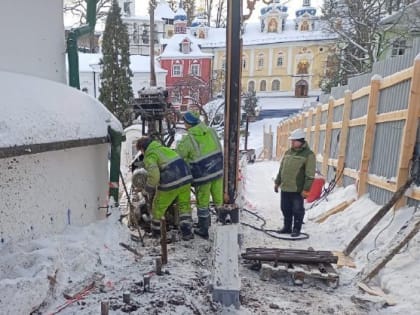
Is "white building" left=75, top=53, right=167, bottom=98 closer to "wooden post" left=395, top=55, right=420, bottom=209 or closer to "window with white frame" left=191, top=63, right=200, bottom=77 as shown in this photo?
"window with white frame" left=191, top=63, right=200, bottom=77

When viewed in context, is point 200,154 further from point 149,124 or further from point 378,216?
point 378,216

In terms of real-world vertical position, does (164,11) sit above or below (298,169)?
above

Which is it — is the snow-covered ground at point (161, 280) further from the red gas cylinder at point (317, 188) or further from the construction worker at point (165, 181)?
the red gas cylinder at point (317, 188)

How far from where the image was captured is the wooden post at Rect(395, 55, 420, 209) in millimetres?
4691

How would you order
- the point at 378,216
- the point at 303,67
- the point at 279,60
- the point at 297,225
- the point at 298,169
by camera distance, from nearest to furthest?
the point at 378,216 < the point at 298,169 < the point at 297,225 < the point at 303,67 < the point at 279,60

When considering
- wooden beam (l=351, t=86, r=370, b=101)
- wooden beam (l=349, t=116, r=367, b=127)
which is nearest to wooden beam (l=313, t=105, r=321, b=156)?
wooden beam (l=351, t=86, r=370, b=101)

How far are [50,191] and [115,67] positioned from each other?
2538 cm

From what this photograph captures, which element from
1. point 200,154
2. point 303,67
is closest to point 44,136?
point 200,154

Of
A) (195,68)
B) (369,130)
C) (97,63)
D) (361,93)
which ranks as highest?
(97,63)

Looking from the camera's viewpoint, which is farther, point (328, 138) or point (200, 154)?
point (328, 138)

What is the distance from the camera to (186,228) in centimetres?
507

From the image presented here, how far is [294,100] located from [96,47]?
2237 cm

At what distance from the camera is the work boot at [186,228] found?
506cm

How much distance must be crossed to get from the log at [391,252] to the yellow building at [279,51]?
134 feet
